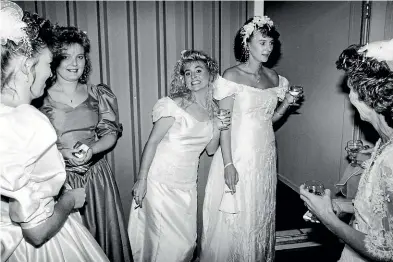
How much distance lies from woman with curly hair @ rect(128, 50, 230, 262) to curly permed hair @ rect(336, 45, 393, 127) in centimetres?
97

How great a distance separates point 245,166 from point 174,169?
521 mm

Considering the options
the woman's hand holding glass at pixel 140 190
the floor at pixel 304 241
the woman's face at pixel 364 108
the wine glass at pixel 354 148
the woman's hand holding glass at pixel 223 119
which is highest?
the woman's face at pixel 364 108

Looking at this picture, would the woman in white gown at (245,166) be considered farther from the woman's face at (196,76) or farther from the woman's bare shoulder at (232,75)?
the woman's face at (196,76)

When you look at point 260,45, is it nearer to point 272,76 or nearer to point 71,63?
point 272,76

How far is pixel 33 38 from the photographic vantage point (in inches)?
46.3

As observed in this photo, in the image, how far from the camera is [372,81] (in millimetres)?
1357

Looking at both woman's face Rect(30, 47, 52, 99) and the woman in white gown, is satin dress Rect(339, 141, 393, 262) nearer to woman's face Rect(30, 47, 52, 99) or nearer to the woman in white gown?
the woman in white gown

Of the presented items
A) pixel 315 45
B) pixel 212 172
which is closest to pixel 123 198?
pixel 212 172

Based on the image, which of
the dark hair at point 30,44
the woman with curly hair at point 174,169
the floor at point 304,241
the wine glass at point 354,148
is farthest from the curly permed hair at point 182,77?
the floor at point 304,241

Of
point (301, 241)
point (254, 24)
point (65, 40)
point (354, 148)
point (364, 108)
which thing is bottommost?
point (301, 241)

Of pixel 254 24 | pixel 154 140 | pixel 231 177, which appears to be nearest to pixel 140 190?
pixel 154 140

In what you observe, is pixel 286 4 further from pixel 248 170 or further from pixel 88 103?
pixel 88 103

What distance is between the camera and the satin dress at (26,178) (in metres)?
1.02

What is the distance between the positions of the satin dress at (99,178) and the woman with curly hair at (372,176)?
139cm
